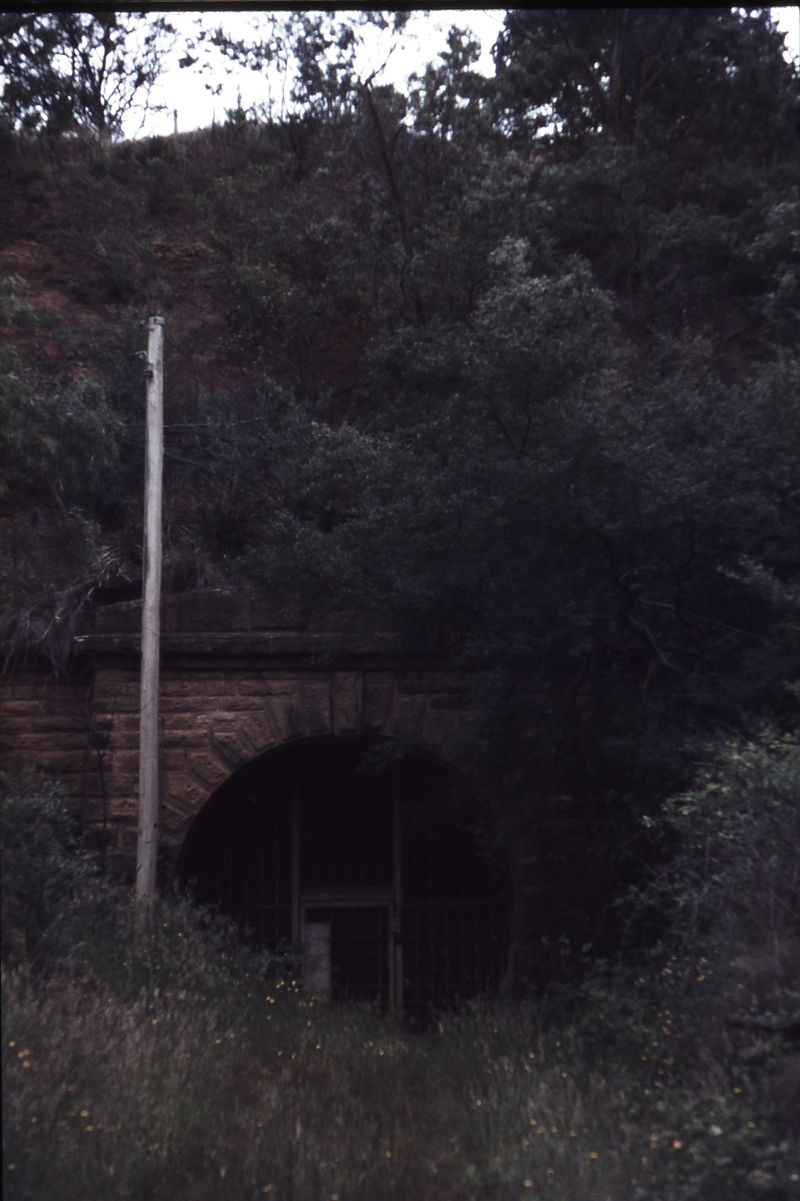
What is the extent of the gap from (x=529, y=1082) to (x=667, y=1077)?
0.73 meters

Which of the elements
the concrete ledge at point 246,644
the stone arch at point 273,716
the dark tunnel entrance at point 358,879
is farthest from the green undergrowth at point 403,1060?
the dark tunnel entrance at point 358,879

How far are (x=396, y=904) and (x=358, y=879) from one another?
462 millimetres

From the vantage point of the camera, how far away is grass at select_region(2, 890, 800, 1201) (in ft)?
14.0

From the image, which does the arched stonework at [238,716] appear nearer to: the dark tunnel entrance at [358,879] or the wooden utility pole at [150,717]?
the wooden utility pole at [150,717]

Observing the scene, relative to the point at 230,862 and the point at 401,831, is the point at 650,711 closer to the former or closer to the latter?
the point at 401,831

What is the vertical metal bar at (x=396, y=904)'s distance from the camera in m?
11.2

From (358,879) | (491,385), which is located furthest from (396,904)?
(491,385)

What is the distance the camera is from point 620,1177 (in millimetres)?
4402

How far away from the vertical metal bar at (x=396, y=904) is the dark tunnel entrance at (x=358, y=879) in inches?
0.5

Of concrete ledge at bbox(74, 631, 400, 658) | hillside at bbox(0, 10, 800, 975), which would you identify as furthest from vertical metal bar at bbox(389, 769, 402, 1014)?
hillside at bbox(0, 10, 800, 975)

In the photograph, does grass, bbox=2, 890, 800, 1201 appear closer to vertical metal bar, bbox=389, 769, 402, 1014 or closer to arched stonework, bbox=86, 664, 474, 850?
arched stonework, bbox=86, 664, 474, 850

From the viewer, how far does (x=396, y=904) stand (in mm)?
11297

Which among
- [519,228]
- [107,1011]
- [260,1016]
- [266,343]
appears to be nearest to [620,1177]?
[107,1011]

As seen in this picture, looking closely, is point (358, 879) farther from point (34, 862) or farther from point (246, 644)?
point (34, 862)
